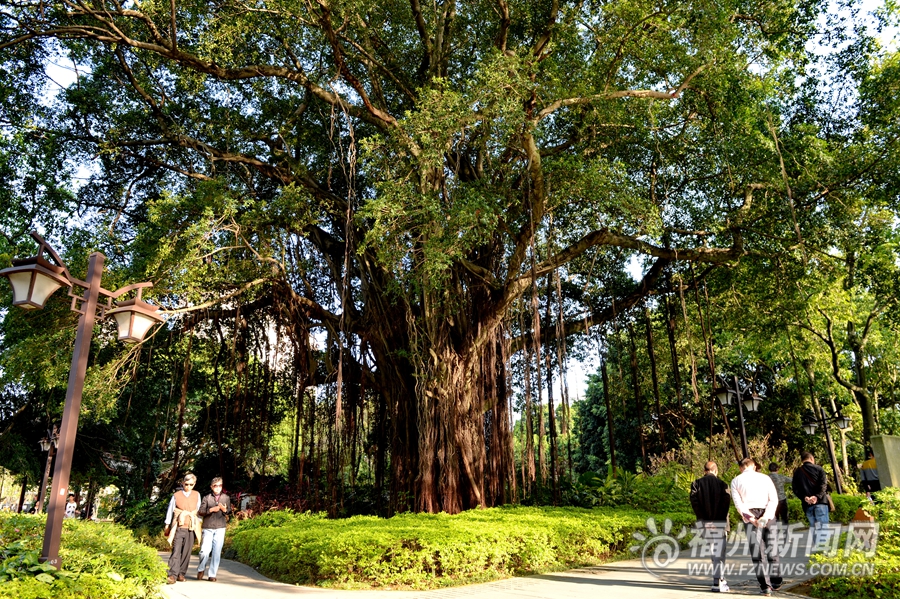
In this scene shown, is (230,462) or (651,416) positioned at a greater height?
(651,416)

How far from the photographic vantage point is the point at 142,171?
1076 centimetres

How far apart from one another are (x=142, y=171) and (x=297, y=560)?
26.9 feet

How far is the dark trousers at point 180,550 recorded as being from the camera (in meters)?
5.48

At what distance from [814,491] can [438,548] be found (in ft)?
11.6

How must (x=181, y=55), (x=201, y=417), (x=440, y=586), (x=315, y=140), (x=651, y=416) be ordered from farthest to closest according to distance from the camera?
1. (x=651, y=416)
2. (x=201, y=417)
3. (x=315, y=140)
4. (x=181, y=55)
5. (x=440, y=586)

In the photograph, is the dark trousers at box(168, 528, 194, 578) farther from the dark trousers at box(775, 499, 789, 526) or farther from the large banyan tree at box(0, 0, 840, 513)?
the dark trousers at box(775, 499, 789, 526)

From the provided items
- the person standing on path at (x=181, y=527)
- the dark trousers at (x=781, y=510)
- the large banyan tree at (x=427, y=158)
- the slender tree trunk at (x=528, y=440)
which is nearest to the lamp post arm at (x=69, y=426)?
the person standing on path at (x=181, y=527)

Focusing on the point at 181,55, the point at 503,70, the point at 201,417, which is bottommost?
the point at 201,417

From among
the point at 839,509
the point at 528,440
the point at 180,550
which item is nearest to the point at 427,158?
the point at 528,440

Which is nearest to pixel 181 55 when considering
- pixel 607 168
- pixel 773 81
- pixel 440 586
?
pixel 607 168

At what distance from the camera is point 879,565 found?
3.85 m

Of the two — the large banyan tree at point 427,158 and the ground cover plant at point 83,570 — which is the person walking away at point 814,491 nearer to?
the large banyan tree at point 427,158

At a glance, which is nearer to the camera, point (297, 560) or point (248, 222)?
point (297, 560)

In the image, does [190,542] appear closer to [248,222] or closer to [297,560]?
[297,560]
